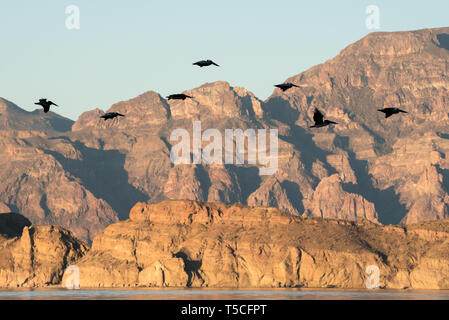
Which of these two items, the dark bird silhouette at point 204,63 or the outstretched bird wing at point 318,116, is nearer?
the outstretched bird wing at point 318,116

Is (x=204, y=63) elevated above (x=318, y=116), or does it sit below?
above

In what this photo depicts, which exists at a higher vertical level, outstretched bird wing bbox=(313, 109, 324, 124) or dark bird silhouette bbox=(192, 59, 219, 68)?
dark bird silhouette bbox=(192, 59, 219, 68)

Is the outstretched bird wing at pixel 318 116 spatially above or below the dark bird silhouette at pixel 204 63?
below

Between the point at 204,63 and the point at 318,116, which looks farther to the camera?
the point at 204,63

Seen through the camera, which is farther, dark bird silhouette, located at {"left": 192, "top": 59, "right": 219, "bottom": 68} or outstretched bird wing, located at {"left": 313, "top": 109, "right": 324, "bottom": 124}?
dark bird silhouette, located at {"left": 192, "top": 59, "right": 219, "bottom": 68}
